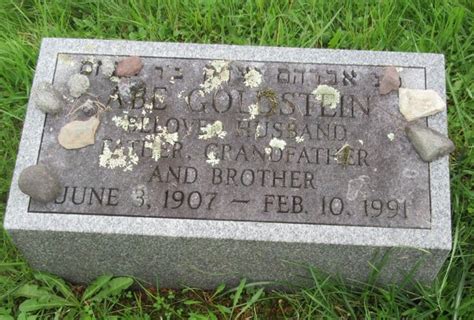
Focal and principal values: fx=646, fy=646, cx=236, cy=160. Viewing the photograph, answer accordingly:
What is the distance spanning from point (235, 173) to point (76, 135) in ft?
2.16

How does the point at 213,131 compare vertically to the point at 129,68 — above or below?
below

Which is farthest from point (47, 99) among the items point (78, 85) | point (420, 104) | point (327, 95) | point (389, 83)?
point (420, 104)

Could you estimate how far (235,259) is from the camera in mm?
2580

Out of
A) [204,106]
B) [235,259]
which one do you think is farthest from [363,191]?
[204,106]

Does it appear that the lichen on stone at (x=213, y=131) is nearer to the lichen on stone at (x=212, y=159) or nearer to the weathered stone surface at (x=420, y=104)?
the lichen on stone at (x=212, y=159)

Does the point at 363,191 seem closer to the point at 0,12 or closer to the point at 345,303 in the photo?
the point at 345,303

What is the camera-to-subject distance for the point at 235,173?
8.34 ft

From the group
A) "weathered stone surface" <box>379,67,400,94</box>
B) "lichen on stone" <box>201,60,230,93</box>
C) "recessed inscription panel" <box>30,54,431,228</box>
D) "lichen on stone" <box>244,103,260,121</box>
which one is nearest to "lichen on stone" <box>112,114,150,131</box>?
"recessed inscription panel" <box>30,54,431,228</box>

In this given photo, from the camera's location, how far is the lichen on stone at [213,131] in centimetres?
262

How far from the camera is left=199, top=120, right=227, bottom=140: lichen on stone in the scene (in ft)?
8.60

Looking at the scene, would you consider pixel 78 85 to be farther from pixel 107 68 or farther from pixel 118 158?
pixel 118 158

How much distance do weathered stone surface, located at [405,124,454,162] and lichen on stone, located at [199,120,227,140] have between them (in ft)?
2.47

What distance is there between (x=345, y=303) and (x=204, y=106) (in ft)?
3.26

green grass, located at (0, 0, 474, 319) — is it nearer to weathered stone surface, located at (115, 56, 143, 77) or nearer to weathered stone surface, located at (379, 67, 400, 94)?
weathered stone surface, located at (379, 67, 400, 94)
